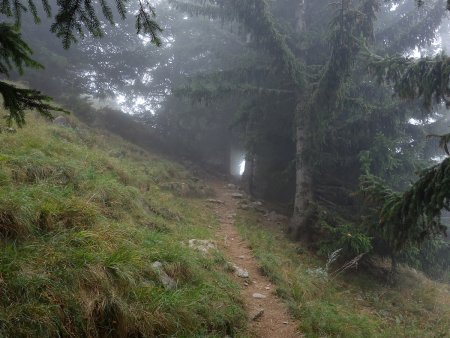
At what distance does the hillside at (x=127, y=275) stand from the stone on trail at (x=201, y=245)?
26cm

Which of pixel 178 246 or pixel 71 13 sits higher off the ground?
pixel 71 13

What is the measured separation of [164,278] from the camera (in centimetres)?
544

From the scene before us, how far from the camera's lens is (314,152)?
1381 centimetres

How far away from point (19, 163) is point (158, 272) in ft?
12.1

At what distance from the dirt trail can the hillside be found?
0.20 ft

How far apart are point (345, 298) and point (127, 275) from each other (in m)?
6.47

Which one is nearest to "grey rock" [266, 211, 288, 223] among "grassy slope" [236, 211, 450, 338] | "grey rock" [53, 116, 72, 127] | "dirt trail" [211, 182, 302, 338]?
"grassy slope" [236, 211, 450, 338]

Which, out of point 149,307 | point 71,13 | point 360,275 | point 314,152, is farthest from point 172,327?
point 314,152

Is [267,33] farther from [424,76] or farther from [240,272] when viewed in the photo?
[240,272]

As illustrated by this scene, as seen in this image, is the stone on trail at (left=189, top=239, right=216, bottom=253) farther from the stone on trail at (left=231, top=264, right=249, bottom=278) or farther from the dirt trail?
the stone on trail at (left=231, top=264, right=249, bottom=278)

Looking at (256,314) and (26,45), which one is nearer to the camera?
(26,45)

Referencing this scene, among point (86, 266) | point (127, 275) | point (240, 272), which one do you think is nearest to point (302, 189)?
point (240, 272)

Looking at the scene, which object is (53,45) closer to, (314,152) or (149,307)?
(314,152)

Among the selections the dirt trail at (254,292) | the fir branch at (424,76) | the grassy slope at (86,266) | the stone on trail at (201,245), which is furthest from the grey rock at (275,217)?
the fir branch at (424,76)
